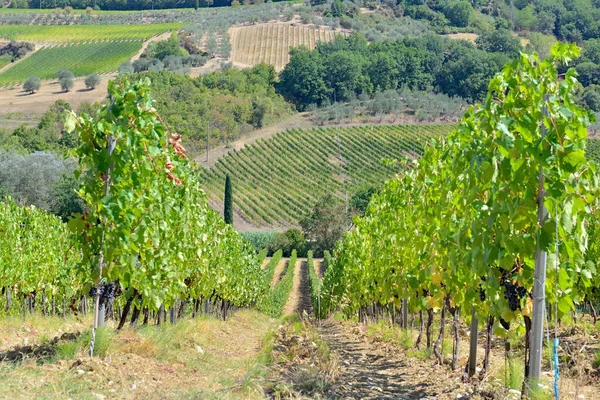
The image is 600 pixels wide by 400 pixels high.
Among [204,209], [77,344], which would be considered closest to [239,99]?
[204,209]

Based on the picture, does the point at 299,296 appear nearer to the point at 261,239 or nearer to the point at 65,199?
the point at 65,199

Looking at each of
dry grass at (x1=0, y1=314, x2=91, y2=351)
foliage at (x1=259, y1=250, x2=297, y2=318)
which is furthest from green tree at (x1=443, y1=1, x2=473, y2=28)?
dry grass at (x1=0, y1=314, x2=91, y2=351)

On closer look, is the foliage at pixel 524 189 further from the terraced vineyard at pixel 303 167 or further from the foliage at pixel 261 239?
the terraced vineyard at pixel 303 167

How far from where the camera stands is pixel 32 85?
116m

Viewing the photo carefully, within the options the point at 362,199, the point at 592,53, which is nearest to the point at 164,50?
the point at 362,199

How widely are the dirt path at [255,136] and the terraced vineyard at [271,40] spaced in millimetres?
36043

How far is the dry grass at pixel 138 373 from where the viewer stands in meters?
7.04

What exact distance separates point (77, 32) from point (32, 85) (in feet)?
146

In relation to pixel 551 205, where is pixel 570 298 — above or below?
below

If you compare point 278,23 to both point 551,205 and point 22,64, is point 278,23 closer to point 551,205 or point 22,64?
point 22,64

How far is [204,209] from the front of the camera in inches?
610

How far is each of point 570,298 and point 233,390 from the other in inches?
131

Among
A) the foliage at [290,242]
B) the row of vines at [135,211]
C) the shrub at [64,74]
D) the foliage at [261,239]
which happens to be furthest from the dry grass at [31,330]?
the shrub at [64,74]

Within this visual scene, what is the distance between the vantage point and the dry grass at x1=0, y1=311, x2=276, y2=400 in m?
7.04
